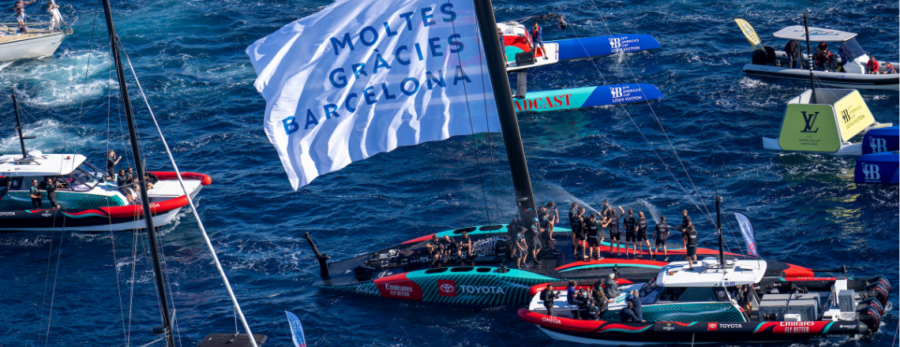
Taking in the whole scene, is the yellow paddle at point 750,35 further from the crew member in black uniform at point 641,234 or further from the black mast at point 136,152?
the black mast at point 136,152

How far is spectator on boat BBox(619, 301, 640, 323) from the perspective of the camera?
23875 mm

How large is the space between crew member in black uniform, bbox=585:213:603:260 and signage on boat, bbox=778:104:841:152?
43.2 ft

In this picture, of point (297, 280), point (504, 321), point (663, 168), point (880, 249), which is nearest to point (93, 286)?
point (297, 280)

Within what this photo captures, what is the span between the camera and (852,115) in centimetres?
3612

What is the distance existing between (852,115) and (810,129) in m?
2.14

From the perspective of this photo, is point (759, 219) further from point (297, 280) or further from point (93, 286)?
point (93, 286)

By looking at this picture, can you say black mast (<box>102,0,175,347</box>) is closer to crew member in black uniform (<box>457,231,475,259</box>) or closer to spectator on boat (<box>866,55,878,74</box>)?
crew member in black uniform (<box>457,231,475,259</box>)

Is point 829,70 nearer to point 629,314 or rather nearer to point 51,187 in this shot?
point 629,314

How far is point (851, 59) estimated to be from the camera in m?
41.1

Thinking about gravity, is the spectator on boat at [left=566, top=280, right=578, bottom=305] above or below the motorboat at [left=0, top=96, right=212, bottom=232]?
below

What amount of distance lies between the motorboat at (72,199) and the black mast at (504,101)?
16.1 m

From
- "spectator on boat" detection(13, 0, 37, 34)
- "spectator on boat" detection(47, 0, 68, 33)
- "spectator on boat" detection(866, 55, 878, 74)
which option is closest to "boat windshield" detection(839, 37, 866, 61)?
"spectator on boat" detection(866, 55, 878, 74)

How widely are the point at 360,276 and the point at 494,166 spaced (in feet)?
36.5

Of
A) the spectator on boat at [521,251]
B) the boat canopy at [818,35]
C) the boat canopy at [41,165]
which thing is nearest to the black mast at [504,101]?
the spectator on boat at [521,251]
